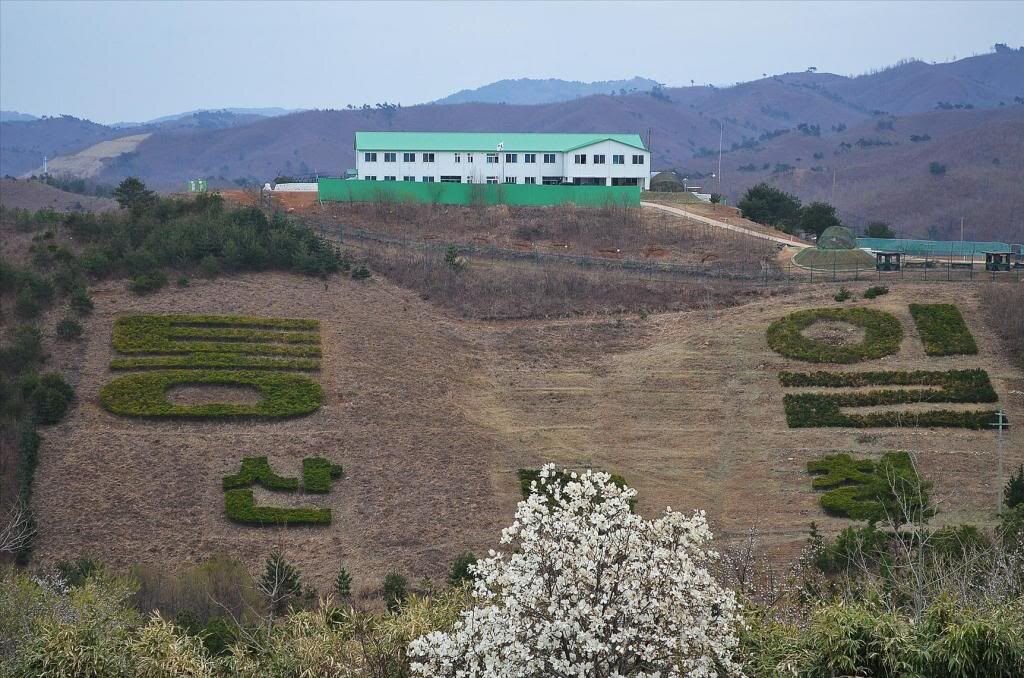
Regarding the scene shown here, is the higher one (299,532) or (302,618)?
(302,618)

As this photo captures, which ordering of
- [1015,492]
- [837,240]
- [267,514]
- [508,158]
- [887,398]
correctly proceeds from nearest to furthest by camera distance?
[1015,492]
[267,514]
[887,398]
[837,240]
[508,158]

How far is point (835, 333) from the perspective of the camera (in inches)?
1586

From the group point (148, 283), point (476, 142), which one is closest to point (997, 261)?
point (476, 142)

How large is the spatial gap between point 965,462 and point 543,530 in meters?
21.6

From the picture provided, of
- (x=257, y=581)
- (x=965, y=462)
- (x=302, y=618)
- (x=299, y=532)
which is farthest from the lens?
(x=965, y=462)

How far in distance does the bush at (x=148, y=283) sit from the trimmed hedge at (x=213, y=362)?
175 inches

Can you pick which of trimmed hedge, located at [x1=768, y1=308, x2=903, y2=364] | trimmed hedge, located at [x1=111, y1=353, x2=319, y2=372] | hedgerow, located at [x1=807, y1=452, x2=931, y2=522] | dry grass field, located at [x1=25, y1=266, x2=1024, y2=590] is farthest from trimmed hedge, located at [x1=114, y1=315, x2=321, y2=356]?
hedgerow, located at [x1=807, y1=452, x2=931, y2=522]

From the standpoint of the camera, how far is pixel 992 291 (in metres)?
41.8

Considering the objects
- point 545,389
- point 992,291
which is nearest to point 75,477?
point 545,389

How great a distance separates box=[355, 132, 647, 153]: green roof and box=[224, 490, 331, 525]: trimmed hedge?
32.8 m

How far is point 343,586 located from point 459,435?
969cm

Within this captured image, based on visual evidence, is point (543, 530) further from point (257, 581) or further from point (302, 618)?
point (257, 581)

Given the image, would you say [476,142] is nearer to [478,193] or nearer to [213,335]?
[478,193]

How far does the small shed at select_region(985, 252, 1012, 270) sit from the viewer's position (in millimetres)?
45531
